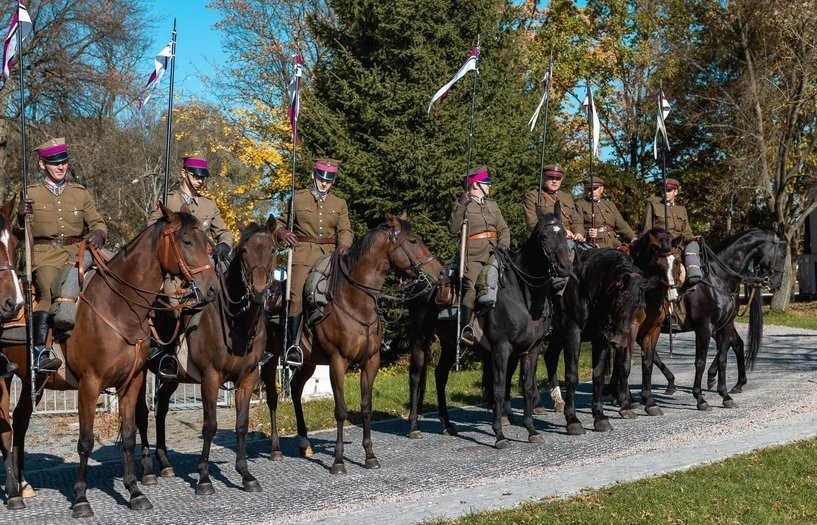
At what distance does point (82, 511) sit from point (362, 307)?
13.1 feet

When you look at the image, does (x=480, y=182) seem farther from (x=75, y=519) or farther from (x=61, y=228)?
(x=75, y=519)

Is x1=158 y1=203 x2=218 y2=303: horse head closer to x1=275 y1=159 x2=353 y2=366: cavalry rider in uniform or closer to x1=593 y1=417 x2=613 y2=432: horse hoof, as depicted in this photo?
x1=275 y1=159 x2=353 y2=366: cavalry rider in uniform

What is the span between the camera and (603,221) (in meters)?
15.9

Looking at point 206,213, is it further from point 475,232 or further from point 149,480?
point 475,232

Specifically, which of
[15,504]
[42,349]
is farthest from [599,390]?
[15,504]

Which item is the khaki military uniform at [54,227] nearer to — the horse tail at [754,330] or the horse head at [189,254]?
the horse head at [189,254]

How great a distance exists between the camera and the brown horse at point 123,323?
902cm

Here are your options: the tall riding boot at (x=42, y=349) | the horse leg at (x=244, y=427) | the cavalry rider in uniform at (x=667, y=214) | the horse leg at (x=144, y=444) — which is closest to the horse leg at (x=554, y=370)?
the cavalry rider in uniform at (x=667, y=214)

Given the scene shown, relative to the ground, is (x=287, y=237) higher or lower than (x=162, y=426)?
higher

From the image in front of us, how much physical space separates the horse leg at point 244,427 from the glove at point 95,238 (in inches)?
84.6

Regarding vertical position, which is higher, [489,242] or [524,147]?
[524,147]

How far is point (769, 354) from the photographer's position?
2373cm

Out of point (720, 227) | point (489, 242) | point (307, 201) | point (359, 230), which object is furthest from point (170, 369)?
point (720, 227)

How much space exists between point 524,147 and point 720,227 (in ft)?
83.6
